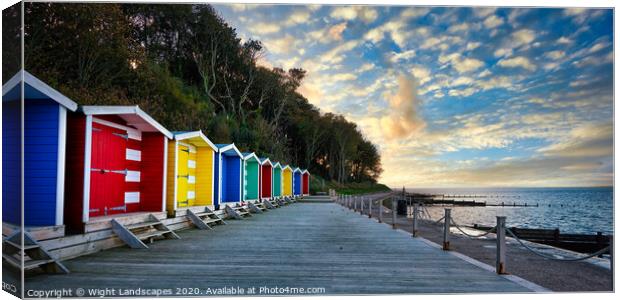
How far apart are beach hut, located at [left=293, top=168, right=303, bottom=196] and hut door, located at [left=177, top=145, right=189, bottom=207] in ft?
70.0

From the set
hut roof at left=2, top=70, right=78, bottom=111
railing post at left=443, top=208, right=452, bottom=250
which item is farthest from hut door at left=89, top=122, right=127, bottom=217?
railing post at left=443, top=208, right=452, bottom=250

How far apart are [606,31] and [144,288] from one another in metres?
6.47

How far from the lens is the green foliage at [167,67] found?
12.2m

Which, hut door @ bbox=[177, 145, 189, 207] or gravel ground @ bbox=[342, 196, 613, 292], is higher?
hut door @ bbox=[177, 145, 189, 207]

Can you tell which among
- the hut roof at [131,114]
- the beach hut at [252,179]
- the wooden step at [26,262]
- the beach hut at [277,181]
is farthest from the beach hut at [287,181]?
the wooden step at [26,262]

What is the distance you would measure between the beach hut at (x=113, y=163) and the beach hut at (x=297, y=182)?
23738 millimetres

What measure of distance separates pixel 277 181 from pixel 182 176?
572 inches

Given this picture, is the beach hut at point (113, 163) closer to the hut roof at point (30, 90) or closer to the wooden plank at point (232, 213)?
the hut roof at point (30, 90)

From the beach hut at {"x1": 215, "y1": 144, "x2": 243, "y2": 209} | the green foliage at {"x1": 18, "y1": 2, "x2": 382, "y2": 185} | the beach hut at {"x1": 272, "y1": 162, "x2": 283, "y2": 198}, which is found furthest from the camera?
the beach hut at {"x1": 272, "y1": 162, "x2": 283, "y2": 198}

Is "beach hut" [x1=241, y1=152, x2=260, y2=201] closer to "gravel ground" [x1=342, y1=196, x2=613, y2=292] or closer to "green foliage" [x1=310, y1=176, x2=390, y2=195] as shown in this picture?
"gravel ground" [x1=342, y1=196, x2=613, y2=292]

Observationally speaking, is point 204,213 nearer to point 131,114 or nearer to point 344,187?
point 131,114

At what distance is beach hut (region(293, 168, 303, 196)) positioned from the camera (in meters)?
33.2

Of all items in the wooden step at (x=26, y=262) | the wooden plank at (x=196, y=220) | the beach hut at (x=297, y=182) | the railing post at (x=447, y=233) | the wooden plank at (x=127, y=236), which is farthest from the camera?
the beach hut at (x=297, y=182)

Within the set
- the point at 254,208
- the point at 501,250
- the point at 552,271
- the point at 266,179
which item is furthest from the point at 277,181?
the point at 501,250
